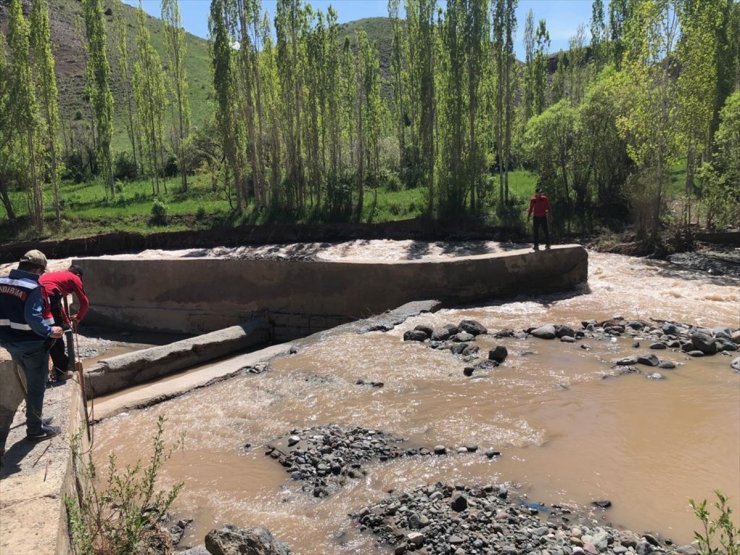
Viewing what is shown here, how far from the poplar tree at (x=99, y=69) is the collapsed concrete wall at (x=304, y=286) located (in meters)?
18.1

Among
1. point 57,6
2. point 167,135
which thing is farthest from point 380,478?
point 57,6

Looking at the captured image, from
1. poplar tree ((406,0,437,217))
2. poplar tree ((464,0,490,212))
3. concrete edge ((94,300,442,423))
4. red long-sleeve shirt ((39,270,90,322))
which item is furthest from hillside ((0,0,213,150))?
red long-sleeve shirt ((39,270,90,322))

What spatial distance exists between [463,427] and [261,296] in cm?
796

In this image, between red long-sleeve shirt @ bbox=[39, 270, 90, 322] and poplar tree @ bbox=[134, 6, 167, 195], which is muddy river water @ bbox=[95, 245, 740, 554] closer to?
red long-sleeve shirt @ bbox=[39, 270, 90, 322]

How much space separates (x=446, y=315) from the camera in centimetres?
1214

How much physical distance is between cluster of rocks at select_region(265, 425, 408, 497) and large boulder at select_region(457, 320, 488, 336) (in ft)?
13.9

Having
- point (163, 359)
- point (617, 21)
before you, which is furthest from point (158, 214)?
point (617, 21)

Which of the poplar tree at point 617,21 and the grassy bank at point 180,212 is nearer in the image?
the grassy bank at point 180,212

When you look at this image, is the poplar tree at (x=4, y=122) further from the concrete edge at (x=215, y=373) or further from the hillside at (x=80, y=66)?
the hillside at (x=80, y=66)

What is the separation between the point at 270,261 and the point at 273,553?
9.91 m

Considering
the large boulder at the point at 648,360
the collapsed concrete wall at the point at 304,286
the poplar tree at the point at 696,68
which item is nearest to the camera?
the large boulder at the point at 648,360

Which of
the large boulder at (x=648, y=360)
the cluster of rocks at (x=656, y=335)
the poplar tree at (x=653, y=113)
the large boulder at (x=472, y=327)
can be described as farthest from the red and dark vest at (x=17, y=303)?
the poplar tree at (x=653, y=113)

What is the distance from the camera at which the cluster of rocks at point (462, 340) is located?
361 inches

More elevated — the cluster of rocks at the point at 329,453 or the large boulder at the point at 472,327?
the large boulder at the point at 472,327
